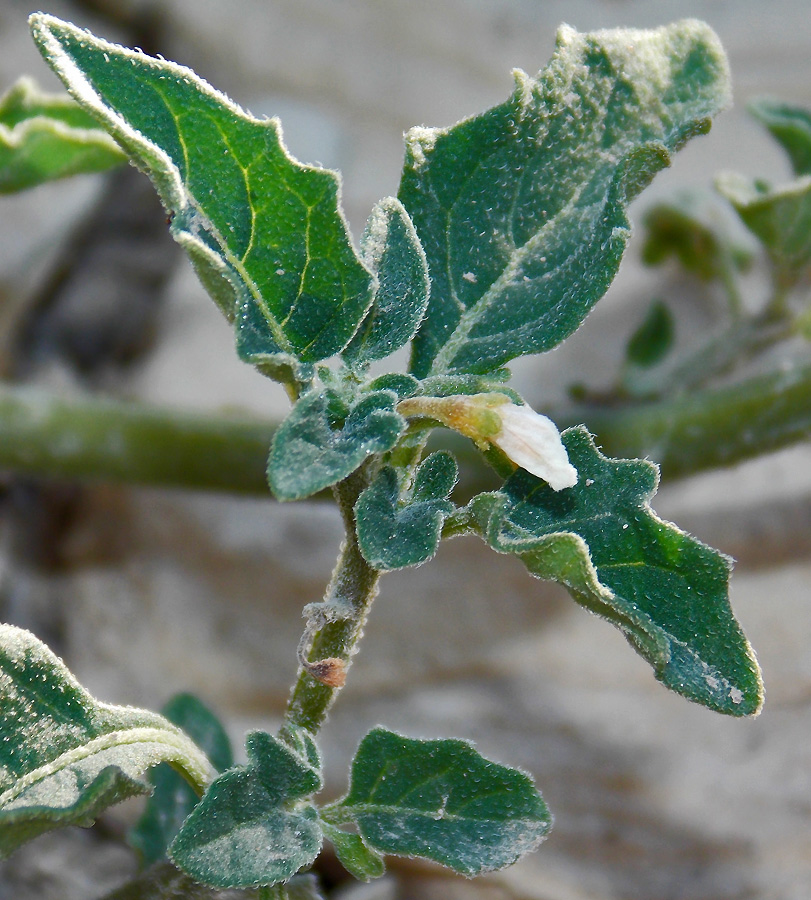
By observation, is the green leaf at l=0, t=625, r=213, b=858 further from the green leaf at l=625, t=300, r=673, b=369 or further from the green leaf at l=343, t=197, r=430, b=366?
the green leaf at l=625, t=300, r=673, b=369

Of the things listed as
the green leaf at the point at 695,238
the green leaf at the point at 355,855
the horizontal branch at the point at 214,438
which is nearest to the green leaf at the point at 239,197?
the green leaf at the point at 355,855

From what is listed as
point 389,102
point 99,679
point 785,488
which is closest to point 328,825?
point 99,679

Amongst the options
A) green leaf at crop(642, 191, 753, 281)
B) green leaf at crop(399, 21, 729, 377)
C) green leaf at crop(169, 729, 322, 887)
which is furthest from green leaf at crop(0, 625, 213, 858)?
green leaf at crop(642, 191, 753, 281)

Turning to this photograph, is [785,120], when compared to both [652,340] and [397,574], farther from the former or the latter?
[397,574]

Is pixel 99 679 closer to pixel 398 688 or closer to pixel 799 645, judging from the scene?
pixel 398 688

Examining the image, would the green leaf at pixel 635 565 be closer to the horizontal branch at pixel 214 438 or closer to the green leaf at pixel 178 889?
the green leaf at pixel 178 889
